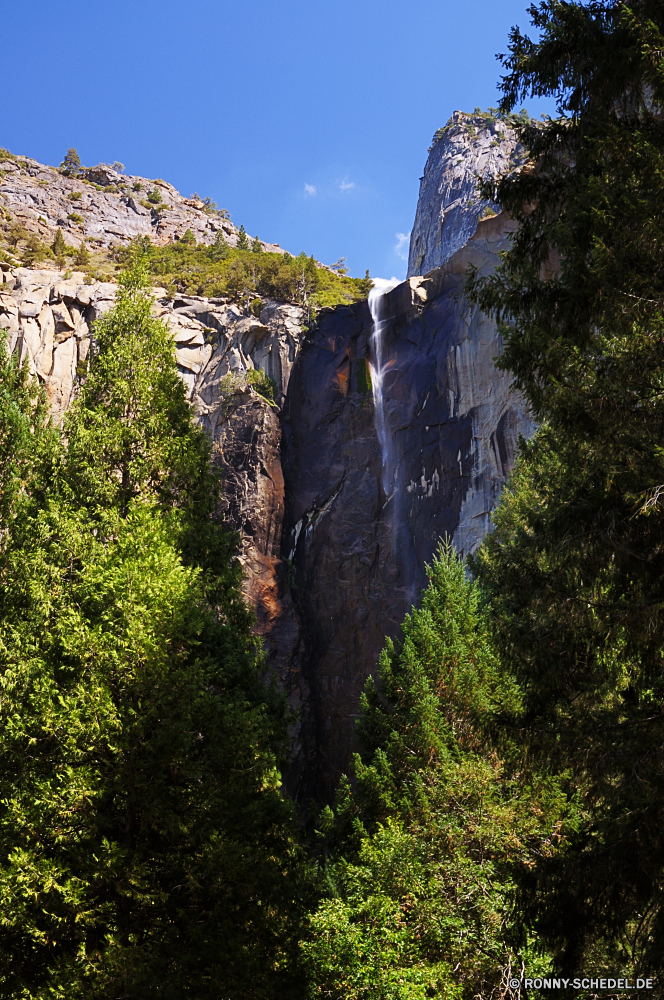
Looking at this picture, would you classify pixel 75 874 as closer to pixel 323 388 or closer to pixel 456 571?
pixel 456 571

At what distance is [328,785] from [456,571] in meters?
16.8

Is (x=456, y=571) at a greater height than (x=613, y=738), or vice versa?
(x=456, y=571)

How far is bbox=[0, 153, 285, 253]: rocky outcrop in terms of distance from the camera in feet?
229

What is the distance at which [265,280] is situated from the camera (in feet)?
155

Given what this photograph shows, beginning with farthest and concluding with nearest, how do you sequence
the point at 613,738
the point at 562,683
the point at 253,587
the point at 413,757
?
the point at 253,587 → the point at 413,757 → the point at 562,683 → the point at 613,738

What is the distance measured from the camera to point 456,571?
18.9 metres

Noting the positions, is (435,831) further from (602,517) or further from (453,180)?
(453,180)

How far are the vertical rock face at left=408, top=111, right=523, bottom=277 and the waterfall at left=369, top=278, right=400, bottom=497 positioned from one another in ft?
88.7

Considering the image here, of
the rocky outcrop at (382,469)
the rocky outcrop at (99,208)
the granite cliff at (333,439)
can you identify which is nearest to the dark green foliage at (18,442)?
the granite cliff at (333,439)

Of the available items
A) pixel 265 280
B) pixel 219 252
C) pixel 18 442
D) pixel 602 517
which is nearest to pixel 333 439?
pixel 265 280

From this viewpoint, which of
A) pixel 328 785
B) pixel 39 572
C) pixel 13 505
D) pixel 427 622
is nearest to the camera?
pixel 39 572

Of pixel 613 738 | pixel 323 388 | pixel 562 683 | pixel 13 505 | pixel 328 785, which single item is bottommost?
pixel 328 785

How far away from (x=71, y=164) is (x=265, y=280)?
53.3 meters

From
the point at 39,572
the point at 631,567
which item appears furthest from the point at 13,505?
the point at 631,567
